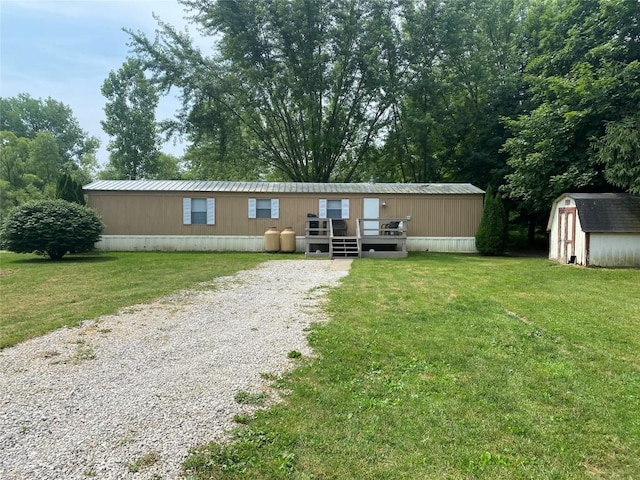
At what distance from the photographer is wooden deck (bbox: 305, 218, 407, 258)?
544 inches

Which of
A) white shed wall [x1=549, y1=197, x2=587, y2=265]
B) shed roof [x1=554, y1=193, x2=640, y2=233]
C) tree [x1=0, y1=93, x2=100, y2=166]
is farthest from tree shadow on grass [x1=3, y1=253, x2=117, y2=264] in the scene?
tree [x1=0, y1=93, x2=100, y2=166]

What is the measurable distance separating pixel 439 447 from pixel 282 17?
72.6 feet

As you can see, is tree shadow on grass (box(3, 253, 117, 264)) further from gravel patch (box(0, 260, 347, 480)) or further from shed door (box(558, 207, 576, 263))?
shed door (box(558, 207, 576, 263))

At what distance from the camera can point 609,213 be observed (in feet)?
36.8

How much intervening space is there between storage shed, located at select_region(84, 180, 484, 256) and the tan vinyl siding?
0.12 ft

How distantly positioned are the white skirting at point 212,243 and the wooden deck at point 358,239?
35.6 inches

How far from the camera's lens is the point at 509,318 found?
213 inches

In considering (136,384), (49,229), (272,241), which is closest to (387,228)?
(272,241)

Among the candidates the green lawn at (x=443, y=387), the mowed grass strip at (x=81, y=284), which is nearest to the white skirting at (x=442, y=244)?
the mowed grass strip at (x=81, y=284)

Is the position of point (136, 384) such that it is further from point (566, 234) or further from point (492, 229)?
point (492, 229)

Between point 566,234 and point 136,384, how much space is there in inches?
503

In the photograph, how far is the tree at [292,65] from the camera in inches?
821

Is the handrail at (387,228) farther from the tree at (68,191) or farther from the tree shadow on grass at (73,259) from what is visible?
the tree at (68,191)

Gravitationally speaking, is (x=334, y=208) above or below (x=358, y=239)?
above
